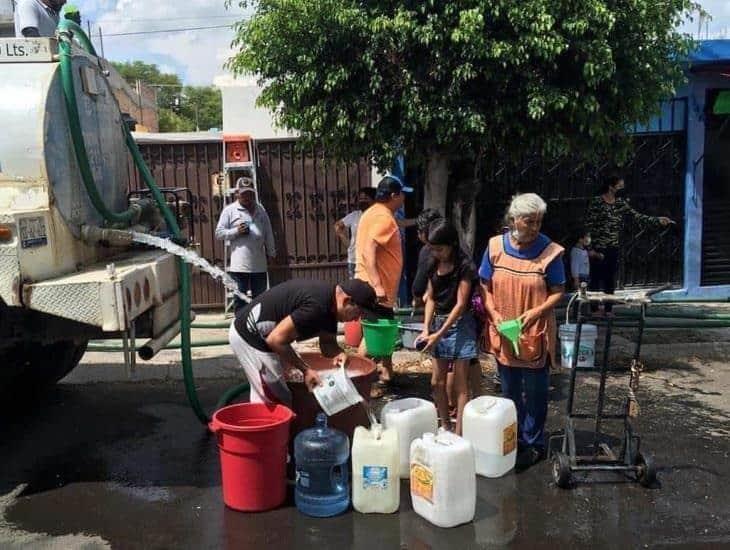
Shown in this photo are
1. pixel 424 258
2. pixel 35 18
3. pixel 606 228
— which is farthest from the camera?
pixel 606 228

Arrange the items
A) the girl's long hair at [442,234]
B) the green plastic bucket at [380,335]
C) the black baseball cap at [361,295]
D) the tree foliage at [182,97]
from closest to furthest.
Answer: the black baseball cap at [361,295] < the girl's long hair at [442,234] < the green plastic bucket at [380,335] < the tree foliage at [182,97]

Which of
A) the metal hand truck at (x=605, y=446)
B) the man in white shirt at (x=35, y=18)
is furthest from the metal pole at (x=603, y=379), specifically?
the man in white shirt at (x=35, y=18)

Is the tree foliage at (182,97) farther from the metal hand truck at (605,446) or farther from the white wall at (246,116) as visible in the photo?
the metal hand truck at (605,446)

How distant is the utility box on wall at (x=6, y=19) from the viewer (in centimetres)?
556

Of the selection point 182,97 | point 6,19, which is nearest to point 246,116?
point 6,19

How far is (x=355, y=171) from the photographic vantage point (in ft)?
29.9

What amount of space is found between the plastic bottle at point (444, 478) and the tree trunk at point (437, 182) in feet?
12.1

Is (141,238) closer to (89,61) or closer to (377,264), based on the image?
(89,61)

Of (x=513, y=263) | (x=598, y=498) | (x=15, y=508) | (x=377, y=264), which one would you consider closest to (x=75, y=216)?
(x=15, y=508)

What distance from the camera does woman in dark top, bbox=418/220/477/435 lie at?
181 inches

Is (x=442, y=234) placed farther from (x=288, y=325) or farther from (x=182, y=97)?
(x=182, y=97)

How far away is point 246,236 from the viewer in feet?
23.1

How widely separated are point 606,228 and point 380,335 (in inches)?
143

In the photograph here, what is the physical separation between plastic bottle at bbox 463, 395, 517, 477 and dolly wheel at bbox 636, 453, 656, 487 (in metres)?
0.74
